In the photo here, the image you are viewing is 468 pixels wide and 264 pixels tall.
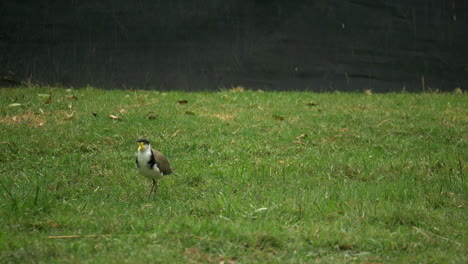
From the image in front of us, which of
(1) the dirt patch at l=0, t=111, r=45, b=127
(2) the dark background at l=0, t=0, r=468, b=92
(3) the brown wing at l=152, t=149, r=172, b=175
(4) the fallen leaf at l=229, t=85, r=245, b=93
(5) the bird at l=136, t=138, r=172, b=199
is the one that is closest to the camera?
(5) the bird at l=136, t=138, r=172, b=199

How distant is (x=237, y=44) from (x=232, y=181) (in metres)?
7.07

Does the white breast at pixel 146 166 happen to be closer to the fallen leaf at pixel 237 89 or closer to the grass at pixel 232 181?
the grass at pixel 232 181

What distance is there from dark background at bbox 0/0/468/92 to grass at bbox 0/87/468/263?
1.75m

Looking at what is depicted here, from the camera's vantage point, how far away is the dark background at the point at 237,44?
38.7 ft

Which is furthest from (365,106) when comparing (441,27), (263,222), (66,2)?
(66,2)

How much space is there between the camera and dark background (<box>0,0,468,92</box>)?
1180 cm

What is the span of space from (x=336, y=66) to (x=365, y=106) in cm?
274

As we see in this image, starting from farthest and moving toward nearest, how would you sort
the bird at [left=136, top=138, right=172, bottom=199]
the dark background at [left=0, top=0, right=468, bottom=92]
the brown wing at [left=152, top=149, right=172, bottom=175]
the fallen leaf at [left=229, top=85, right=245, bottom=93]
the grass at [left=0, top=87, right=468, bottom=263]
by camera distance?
the dark background at [left=0, top=0, right=468, bottom=92] < the fallen leaf at [left=229, top=85, right=245, bottom=93] < the brown wing at [left=152, top=149, right=172, bottom=175] < the bird at [left=136, top=138, right=172, bottom=199] < the grass at [left=0, top=87, right=468, bottom=263]

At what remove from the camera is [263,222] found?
4375 mm

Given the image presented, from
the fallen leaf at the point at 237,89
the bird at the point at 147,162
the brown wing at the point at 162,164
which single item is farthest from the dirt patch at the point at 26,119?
the fallen leaf at the point at 237,89

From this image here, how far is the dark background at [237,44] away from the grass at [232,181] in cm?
175

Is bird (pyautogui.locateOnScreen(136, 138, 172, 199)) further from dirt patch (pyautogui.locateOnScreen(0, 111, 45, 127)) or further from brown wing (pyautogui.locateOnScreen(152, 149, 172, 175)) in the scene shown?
dirt patch (pyautogui.locateOnScreen(0, 111, 45, 127))

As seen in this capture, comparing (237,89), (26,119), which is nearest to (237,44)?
(237,89)

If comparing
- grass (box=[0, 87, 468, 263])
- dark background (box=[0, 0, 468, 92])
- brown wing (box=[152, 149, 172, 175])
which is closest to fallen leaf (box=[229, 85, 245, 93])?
dark background (box=[0, 0, 468, 92])
